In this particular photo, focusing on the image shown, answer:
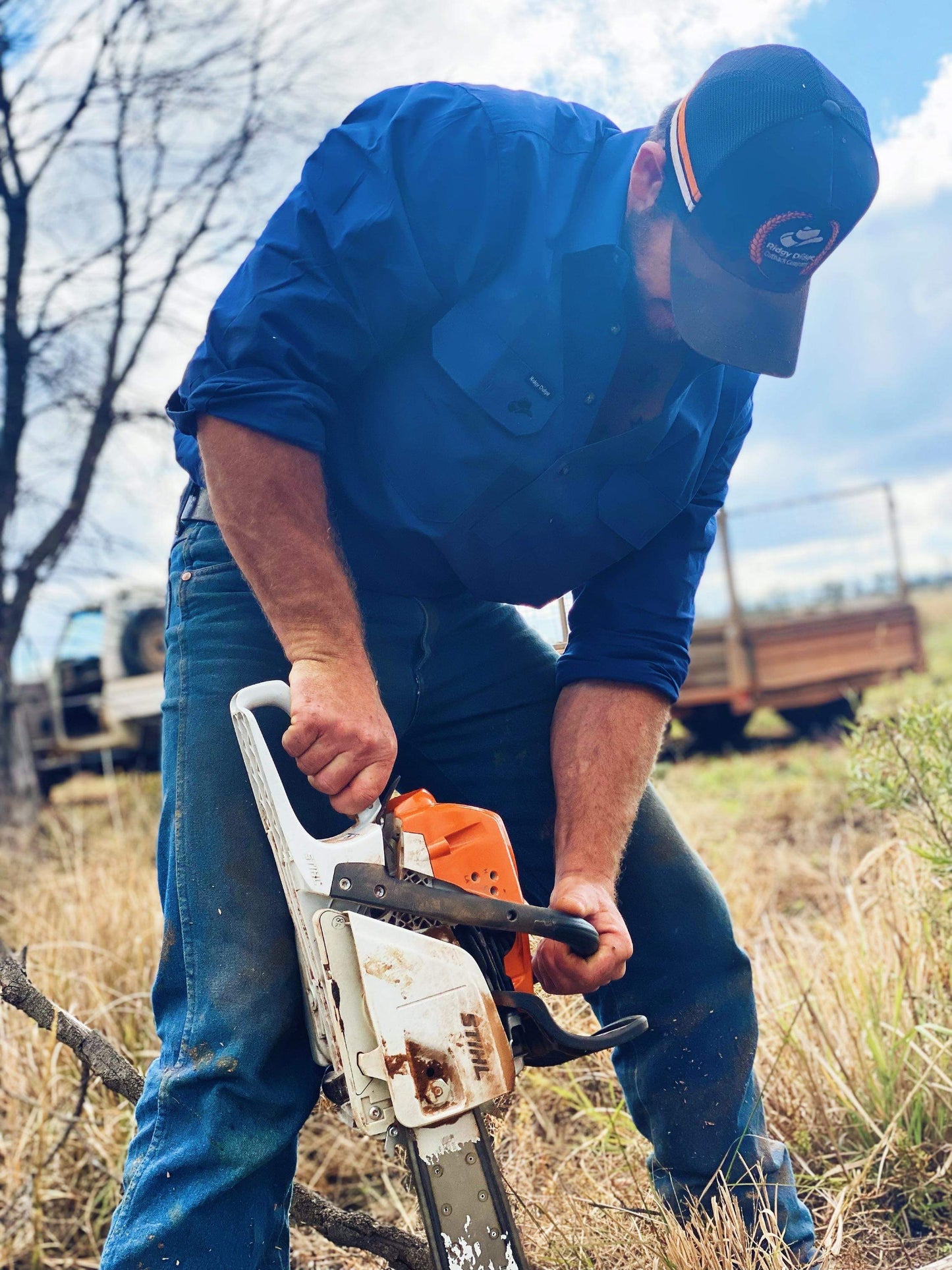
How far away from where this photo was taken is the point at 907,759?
2568 mm

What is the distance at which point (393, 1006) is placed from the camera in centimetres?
137

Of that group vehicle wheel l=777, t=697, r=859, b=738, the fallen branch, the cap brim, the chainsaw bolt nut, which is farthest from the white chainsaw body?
vehicle wheel l=777, t=697, r=859, b=738

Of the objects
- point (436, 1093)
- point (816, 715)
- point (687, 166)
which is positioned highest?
point (687, 166)

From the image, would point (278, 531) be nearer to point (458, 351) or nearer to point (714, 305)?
point (458, 351)

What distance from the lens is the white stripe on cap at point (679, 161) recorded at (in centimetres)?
163

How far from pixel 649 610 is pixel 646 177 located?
0.74 metres

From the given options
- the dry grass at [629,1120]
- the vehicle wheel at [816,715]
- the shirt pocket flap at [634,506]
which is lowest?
the vehicle wheel at [816,715]

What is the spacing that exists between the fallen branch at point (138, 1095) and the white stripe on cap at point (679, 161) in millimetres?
1582

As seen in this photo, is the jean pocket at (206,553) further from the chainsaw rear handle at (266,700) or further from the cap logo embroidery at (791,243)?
the cap logo embroidery at (791,243)

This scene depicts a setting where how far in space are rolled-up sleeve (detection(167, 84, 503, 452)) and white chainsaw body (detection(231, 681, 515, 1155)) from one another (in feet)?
1.84

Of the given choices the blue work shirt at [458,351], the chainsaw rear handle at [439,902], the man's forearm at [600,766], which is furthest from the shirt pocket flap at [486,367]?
the chainsaw rear handle at [439,902]

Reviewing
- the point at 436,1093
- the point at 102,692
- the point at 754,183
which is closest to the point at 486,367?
the point at 754,183

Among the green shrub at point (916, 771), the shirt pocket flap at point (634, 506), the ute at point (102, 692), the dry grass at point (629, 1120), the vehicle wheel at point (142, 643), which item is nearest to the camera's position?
the shirt pocket flap at point (634, 506)

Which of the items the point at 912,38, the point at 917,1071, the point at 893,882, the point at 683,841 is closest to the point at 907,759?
the point at 893,882
